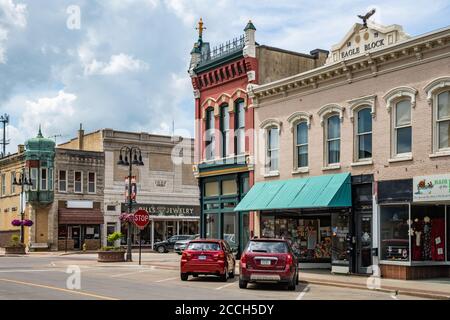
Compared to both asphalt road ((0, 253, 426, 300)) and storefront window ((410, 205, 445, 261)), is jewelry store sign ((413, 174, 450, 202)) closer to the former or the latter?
storefront window ((410, 205, 445, 261))

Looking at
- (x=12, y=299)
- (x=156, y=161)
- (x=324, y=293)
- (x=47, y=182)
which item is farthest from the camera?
(x=156, y=161)

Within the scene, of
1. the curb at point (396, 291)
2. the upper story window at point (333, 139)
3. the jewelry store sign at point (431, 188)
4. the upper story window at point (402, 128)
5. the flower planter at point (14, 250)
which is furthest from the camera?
the flower planter at point (14, 250)

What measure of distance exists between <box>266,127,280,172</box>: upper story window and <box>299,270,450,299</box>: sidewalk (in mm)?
6539

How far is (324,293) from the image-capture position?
2031 cm

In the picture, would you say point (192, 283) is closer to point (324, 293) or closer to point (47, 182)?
point (324, 293)

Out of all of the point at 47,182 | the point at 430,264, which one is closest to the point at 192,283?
the point at 430,264

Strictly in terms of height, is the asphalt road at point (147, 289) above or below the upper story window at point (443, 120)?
below

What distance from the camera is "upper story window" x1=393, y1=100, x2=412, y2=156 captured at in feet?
81.5

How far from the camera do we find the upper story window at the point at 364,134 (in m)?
26.5

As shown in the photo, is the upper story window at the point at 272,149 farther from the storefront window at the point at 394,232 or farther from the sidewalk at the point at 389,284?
the storefront window at the point at 394,232

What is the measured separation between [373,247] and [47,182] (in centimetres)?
3826

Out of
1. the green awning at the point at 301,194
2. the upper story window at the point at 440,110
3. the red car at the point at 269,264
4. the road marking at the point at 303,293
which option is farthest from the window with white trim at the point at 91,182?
the upper story window at the point at 440,110

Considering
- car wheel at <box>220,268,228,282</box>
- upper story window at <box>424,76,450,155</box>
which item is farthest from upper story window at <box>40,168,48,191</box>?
upper story window at <box>424,76,450,155</box>

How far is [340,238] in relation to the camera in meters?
27.5
